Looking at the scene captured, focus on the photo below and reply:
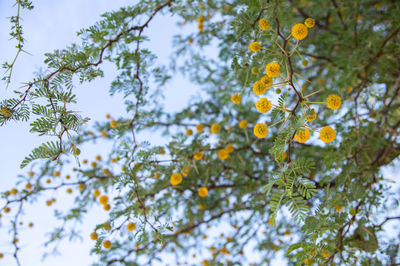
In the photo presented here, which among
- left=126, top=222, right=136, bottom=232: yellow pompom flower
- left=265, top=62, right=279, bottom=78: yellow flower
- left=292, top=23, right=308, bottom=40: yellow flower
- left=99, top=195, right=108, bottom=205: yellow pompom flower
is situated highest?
left=292, top=23, right=308, bottom=40: yellow flower

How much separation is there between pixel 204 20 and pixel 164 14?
0.73m

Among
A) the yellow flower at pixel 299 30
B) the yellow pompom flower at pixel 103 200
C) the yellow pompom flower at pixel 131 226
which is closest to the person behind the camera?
the yellow flower at pixel 299 30

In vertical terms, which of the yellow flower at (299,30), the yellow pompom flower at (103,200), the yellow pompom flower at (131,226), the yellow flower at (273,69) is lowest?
the yellow pompom flower at (131,226)

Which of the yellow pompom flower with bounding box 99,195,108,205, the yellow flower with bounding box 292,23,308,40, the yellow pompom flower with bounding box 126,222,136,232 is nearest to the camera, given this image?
the yellow flower with bounding box 292,23,308,40

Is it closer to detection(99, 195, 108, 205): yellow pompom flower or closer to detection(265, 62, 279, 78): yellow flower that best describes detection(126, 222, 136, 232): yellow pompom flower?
detection(99, 195, 108, 205): yellow pompom flower

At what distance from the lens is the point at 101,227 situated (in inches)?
60.8

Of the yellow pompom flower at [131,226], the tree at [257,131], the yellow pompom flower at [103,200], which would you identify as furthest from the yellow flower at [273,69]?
the yellow pompom flower at [103,200]

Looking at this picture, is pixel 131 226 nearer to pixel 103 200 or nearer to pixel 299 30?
pixel 103 200

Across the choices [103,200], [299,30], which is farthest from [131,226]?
[299,30]

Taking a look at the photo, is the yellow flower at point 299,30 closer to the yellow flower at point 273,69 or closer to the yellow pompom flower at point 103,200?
the yellow flower at point 273,69

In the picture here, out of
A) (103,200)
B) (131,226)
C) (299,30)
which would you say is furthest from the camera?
(103,200)

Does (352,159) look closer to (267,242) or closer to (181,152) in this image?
(181,152)

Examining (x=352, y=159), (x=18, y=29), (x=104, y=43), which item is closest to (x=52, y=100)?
(x=18, y=29)

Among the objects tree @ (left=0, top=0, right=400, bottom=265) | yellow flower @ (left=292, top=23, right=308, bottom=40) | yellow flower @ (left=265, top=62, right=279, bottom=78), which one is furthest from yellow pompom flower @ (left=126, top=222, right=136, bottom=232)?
yellow flower @ (left=292, top=23, right=308, bottom=40)
